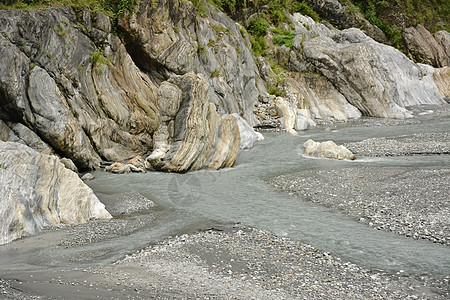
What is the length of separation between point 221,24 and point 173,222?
29.5 metres

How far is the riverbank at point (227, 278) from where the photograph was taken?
8508 millimetres

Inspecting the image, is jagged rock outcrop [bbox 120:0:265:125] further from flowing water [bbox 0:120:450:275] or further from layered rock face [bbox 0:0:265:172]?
flowing water [bbox 0:120:450:275]

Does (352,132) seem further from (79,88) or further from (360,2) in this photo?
(360,2)

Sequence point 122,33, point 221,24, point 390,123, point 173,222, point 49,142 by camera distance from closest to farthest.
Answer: point 173,222 → point 49,142 → point 122,33 → point 390,123 → point 221,24

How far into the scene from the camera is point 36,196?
44.5ft

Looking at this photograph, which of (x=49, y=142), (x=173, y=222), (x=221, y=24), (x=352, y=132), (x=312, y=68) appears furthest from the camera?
(x=312, y=68)

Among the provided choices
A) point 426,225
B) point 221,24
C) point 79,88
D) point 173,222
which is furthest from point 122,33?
point 426,225

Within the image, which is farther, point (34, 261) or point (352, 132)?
point (352, 132)

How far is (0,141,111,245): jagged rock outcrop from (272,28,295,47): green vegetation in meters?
36.4

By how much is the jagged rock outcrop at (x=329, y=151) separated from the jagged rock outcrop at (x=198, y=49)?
10.3 m

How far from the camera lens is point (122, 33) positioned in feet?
92.5

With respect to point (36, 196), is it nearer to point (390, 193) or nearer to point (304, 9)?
point (390, 193)

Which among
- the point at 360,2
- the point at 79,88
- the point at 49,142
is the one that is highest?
the point at 360,2

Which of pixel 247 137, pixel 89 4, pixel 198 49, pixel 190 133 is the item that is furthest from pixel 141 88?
pixel 198 49
